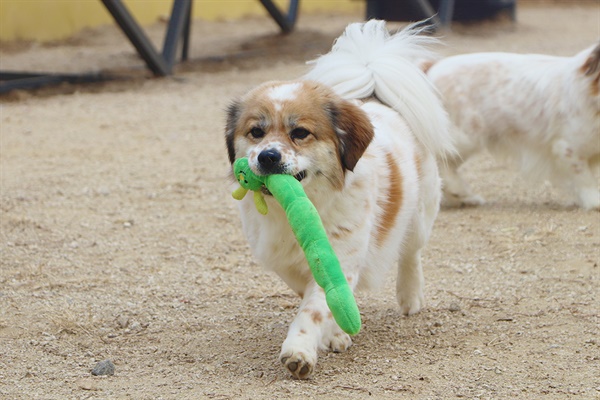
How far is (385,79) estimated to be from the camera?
4566 millimetres

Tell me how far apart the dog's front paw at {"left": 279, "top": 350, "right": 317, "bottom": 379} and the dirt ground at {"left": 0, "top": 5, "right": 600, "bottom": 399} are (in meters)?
0.05

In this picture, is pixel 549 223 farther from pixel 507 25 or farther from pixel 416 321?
pixel 507 25

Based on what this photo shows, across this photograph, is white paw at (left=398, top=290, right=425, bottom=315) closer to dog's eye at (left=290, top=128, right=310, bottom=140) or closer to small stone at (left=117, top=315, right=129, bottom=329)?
dog's eye at (left=290, top=128, right=310, bottom=140)

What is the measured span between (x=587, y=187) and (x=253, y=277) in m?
2.70

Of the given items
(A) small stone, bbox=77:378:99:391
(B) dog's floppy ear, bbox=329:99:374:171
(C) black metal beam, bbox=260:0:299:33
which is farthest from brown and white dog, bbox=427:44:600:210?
(C) black metal beam, bbox=260:0:299:33

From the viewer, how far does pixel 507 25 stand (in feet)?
56.6

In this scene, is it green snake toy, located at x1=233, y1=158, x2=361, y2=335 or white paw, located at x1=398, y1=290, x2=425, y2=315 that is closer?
green snake toy, located at x1=233, y1=158, x2=361, y2=335

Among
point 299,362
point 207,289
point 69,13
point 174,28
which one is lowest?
point 69,13

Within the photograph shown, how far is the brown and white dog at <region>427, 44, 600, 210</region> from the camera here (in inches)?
257

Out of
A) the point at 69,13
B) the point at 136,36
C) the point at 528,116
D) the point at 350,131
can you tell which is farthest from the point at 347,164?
the point at 69,13

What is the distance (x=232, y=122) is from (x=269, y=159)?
0.54 metres

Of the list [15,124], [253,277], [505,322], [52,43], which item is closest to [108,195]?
[253,277]

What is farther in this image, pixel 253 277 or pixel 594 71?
pixel 594 71

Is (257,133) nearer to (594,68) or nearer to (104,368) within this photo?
(104,368)
